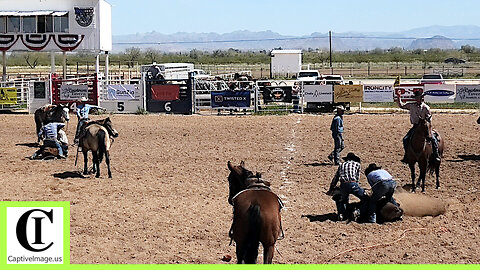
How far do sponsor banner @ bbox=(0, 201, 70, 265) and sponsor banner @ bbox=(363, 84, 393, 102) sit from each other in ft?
72.0

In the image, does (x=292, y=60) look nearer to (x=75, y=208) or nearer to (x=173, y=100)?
(x=173, y=100)

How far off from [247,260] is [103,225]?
12.9 ft

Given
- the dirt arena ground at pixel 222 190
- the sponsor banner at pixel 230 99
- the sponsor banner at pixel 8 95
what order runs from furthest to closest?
the sponsor banner at pixel 8 95
the sponsor banner at pixel 230 99
the dirt arena ground at pixel 222 190

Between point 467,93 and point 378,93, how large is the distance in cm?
337

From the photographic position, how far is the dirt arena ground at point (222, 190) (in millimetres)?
9531

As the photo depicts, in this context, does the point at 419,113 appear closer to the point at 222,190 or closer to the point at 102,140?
the point at 222,190

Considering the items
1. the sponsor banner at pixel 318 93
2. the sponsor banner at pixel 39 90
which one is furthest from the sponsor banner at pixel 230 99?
the sponsor banner at pixel 39 90

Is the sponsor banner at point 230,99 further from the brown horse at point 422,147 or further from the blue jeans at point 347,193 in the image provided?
the blue jeans at point 347,193

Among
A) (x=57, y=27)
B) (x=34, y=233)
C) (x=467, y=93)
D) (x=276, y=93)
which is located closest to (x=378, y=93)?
(x=467, y=93)

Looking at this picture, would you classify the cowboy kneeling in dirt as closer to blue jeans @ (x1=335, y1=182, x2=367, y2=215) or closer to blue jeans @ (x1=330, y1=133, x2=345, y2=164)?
blue jeans @ (x1=330, y1=133, x2=345, y2=164)

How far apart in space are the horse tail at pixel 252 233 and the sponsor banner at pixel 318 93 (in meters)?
21.5

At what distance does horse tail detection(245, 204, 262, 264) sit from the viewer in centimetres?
736

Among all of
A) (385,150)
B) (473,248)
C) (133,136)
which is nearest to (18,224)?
(473,248)

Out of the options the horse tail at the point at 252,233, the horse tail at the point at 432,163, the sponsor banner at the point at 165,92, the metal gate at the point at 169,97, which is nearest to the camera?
the horse tail at the point at 252,233
